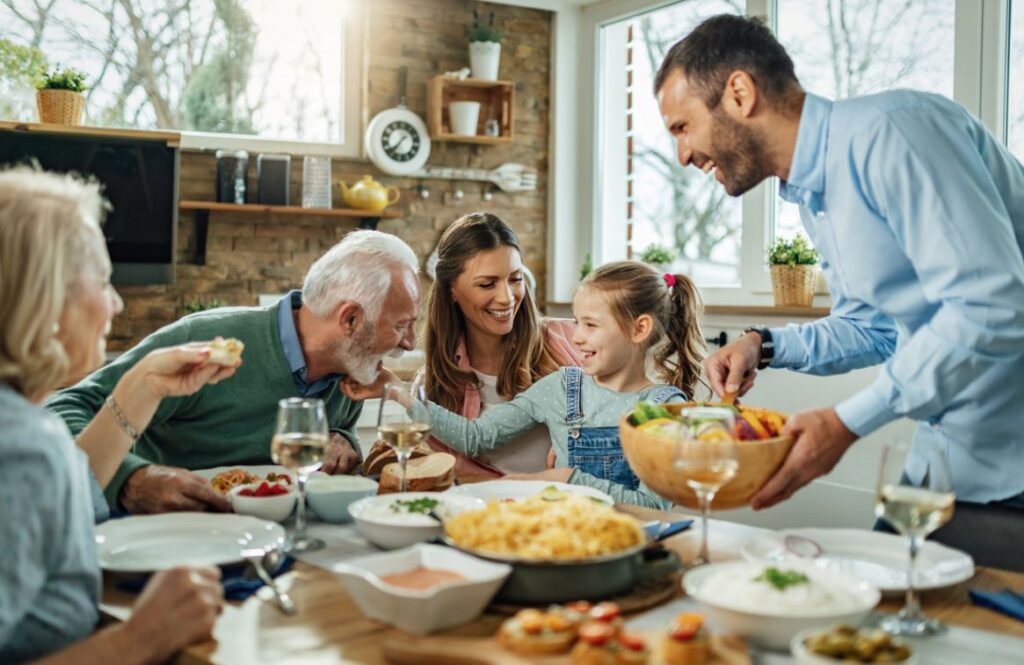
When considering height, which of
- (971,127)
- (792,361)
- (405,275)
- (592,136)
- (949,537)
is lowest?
(949,537)

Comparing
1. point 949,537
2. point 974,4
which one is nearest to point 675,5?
point 974,4

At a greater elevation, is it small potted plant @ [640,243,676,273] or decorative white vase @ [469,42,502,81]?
decorative white vase @ [469,42,502,81]

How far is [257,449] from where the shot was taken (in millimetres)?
2279

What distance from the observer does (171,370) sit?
1.72 metres

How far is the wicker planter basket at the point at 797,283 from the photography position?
4203 mm

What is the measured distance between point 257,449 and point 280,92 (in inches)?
126

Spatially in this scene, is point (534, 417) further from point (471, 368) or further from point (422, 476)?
point (422, 476)

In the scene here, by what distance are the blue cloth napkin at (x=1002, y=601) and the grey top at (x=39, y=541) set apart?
1.14 m

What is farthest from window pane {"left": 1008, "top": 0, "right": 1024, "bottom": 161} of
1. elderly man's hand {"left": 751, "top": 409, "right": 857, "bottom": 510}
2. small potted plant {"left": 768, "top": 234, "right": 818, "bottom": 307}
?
elderly man's hand {"left": 751, "top": 409, "right": 857, "bottom": 510}

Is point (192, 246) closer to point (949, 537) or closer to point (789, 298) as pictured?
point (789, 298)

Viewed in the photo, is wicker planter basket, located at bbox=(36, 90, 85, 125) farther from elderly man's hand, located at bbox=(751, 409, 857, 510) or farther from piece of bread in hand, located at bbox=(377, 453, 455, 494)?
elderly man's hand, located at bbox=(751, 409, 857, 510)

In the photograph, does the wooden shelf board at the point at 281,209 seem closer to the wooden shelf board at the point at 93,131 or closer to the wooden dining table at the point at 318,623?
the wooden shelf board at the point at 93,131

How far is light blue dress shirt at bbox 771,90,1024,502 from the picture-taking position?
154cm

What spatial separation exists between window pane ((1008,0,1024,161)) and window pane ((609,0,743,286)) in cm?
139
